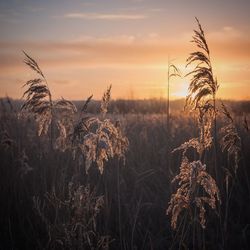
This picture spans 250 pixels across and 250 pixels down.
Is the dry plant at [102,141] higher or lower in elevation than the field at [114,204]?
higher

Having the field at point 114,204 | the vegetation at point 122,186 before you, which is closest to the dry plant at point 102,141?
the vegetation at point 122,186

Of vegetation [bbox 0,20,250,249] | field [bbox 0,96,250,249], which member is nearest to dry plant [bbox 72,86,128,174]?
vegetation [bbox 0,20,250,249]

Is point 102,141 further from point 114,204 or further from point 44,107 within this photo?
point 114,204

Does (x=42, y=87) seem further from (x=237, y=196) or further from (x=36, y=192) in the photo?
(x=237, y=196)

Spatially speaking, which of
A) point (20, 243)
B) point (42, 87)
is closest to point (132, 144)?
point (20, 243)

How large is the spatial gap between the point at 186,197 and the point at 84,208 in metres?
0.81

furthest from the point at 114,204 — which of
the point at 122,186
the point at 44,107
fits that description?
the point at 44,107

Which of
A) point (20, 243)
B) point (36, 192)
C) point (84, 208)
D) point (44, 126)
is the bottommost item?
point (20, 243)

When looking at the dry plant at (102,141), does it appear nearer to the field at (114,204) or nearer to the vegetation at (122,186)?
the vegetation at (122,186)

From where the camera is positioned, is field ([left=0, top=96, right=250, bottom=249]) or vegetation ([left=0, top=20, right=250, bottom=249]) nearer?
vegetation ([left=0, top=20, right=250, bottom=249])

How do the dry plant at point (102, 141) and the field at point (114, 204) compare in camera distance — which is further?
the field at point (114, 204)

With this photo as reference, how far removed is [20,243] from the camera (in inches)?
182

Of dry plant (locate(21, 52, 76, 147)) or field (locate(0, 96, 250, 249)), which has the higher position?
dry plant (locate(21, 52, 76, 147))

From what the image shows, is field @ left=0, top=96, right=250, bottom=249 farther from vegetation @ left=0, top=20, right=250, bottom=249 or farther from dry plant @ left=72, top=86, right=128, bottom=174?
dry plant @ left=72, top=86, right=128, bottom=174
